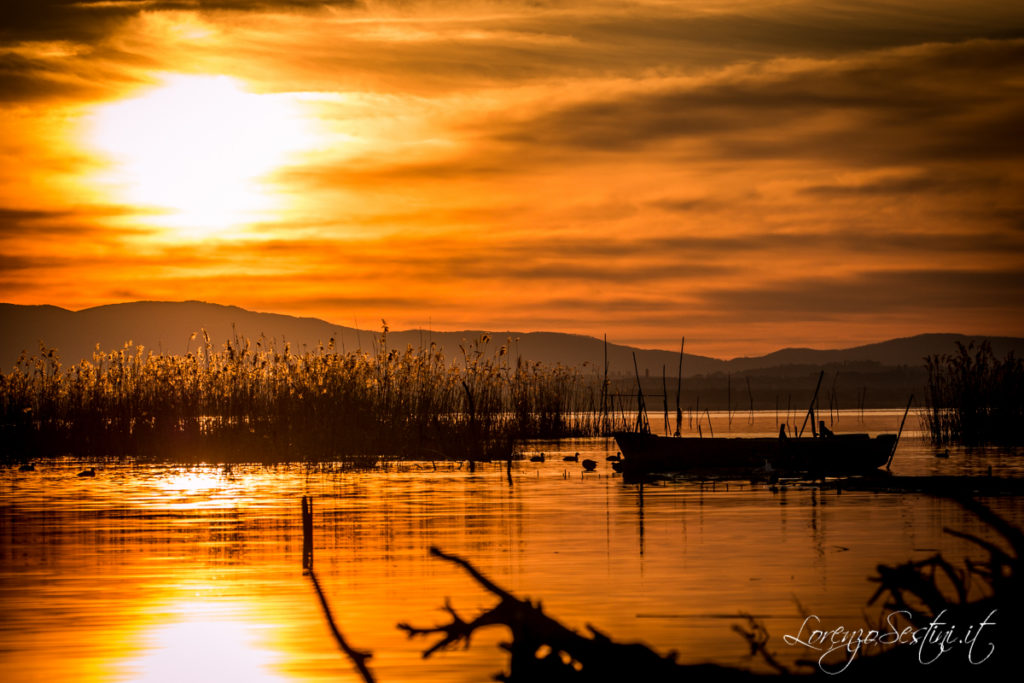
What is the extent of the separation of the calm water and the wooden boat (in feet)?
4.39

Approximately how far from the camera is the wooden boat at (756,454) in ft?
84.6

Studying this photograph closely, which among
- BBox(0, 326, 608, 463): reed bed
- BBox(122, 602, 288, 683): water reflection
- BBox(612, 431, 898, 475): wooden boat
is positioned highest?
BBox(0, 326, 608, 463): reed bed

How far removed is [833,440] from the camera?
26109 millimetres

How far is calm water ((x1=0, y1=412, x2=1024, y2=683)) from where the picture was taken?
938cm

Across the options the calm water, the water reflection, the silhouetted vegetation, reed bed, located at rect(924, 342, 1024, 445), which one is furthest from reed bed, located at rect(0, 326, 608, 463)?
the silhouetted vegetation

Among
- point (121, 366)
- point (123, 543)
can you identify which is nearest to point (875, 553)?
point (123, 543)

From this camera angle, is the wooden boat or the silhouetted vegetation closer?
the silhouetted vegetation

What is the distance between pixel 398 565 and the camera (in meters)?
13.6

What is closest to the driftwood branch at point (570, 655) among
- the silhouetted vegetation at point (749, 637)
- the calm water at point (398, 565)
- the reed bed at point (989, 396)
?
the silhouetted vegetation at point (749, 637)

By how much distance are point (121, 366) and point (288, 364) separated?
3.99 meters

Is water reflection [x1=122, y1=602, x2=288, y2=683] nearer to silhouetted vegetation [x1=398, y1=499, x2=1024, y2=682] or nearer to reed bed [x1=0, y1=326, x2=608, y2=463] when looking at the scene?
silhouetted vegetation [x1=398, y1=499, x2=1024, y2=682]

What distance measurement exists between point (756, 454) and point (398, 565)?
13778mm

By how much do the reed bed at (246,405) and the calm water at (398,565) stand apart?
6143mm

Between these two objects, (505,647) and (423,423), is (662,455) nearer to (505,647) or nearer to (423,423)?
(423,423)
